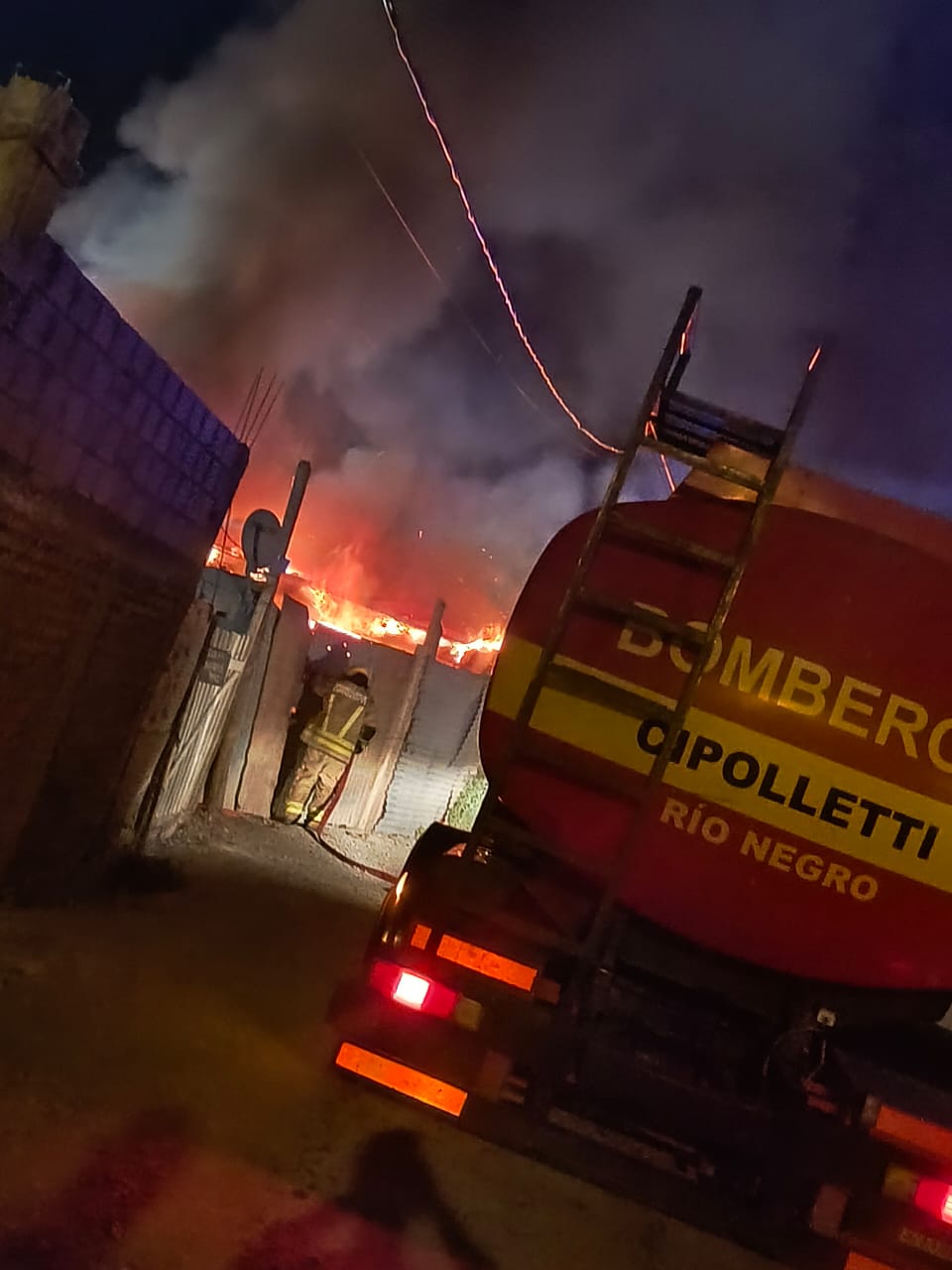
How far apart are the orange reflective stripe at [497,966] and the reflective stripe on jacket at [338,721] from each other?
7.42m

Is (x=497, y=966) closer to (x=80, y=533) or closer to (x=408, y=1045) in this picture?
(x=408, y=1045)

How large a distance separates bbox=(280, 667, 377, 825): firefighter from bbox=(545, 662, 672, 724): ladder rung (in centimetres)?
747

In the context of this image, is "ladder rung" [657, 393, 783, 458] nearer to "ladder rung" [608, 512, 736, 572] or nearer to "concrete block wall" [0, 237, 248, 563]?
"ladder rung" [608, 512, 736, 572]

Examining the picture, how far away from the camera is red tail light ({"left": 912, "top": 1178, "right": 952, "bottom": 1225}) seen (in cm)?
329

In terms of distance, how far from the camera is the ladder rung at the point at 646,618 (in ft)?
11.3

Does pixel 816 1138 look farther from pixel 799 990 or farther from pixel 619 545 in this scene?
pixel 619 545

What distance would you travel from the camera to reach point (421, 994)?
142 inches

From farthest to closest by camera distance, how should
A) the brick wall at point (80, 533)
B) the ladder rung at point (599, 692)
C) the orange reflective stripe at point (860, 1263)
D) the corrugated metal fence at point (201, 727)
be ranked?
the corrugated metal fence at point (201, 727), the brick wall at point (80, 533), the ladder rung at point (599, 692), the orange reflective stripe at point (860, 1263)

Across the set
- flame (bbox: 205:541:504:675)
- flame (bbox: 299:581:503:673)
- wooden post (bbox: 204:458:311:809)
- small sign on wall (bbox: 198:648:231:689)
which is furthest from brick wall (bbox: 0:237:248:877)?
flame (bbox: 299:581:503:673)

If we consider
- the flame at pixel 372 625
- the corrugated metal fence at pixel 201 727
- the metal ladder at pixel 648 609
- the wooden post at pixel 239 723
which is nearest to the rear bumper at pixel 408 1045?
the metal ladder at pixel 648 609

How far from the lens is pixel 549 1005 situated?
3592 mm

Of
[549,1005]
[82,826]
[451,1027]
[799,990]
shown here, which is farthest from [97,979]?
[799,990]

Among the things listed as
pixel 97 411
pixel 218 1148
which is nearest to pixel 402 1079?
pixel 218 1148

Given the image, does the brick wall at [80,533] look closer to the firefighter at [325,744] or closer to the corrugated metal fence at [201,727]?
the corrugated metal fence at [201,727]
